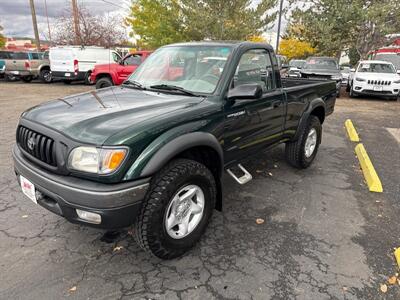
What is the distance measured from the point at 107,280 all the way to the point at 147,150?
1085mm

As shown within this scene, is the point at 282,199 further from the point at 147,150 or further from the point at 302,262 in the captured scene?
the point at 147,150

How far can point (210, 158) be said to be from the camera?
287 centimetres

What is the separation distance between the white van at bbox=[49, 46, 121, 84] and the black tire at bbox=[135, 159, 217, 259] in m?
15.1

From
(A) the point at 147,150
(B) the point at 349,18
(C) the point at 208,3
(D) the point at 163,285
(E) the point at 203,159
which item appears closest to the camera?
(A) the point at 147,150

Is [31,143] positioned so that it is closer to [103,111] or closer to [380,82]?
[103,111]

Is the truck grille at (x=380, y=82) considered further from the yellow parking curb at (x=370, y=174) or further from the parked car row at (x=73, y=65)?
the parked car row at (x=73, y=65)

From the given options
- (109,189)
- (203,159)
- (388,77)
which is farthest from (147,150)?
(388,77)

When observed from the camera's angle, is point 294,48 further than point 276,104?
Yes

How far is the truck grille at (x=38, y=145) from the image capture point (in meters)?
2.25

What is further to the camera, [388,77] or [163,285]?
[388,77]

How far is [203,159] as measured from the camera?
285 centimetres

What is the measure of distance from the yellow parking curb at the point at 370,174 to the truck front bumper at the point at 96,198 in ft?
11.0

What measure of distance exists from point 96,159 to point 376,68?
1395 centimetres

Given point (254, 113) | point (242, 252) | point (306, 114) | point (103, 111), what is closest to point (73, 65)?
point (306, 114)
